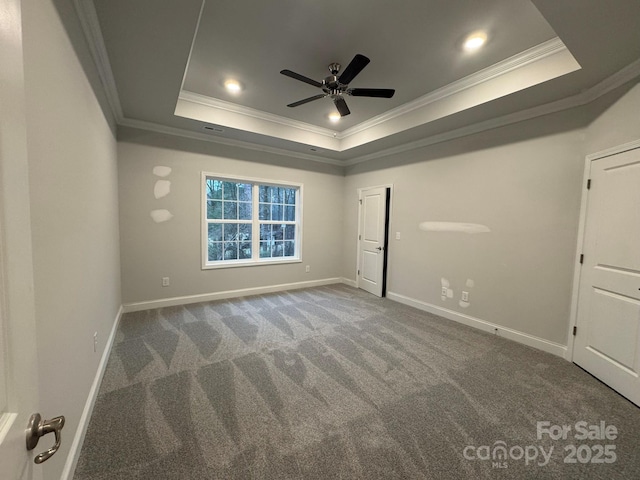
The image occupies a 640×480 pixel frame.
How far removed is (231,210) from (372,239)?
8.51 feet

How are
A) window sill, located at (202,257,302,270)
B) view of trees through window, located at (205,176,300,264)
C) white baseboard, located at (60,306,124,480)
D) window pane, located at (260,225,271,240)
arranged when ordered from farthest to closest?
window pane, located at (260,225,271,240) → view of trees through window, located at (205,176,300,264) → window sill, located at (202,257,302,270) → white baseboard, located at (60,306,124,480)

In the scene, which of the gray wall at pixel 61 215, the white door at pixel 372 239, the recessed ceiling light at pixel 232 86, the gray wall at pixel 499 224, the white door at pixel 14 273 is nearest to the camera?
the white door at pixel 14 273

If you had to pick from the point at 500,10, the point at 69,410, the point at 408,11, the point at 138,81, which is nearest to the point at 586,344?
the point at 500,10

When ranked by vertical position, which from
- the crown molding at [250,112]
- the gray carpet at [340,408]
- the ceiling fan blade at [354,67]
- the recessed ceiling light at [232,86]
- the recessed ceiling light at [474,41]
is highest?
the recessed ceiling light at [474,41]

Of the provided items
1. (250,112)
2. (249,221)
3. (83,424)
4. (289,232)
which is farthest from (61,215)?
(289,232)

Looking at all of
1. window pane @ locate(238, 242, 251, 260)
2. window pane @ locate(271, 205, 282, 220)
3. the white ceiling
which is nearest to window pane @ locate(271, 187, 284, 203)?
window pane @ locate(271, 205, 282, 220)

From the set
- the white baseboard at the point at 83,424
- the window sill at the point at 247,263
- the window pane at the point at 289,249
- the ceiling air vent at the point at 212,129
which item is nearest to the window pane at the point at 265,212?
the window pane at the point at 289,249

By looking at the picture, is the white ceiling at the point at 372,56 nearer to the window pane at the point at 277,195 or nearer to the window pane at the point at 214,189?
the window pane at the point at 214,189

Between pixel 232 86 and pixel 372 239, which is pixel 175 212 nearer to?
pixel 232 86

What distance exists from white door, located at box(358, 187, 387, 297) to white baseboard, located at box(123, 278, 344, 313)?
0.84 metres

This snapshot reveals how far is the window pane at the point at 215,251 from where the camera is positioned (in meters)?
4.30

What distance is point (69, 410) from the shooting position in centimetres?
135

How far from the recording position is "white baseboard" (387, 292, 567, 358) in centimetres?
272

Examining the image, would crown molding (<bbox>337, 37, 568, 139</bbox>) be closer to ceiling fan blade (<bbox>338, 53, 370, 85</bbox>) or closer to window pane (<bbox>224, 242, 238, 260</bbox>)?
ceiling fan blade (<bbox>338, 53, 370, 85</bbox>)
